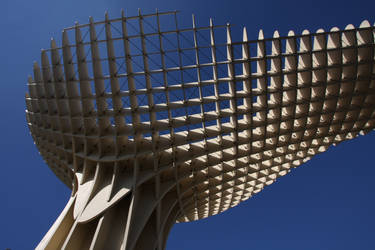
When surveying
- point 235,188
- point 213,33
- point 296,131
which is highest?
point 213,33

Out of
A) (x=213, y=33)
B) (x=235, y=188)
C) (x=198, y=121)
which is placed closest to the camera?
(x=213, y=33)

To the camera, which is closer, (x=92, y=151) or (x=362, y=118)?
(x=92, y=151)

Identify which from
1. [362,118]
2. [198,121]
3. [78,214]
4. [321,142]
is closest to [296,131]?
[321,142]

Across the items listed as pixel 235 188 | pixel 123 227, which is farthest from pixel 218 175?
pixel 123 227

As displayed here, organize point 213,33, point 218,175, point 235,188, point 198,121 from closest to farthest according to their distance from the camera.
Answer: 1. point 213,33
2. point 198,121
3. point 218,175
4. point 235,188

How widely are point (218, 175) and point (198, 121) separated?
7028mm

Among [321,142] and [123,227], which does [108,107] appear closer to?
[123,227]

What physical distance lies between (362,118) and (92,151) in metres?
24.2

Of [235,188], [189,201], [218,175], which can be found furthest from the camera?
[235,188]

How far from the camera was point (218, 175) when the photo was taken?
2600 centimetres

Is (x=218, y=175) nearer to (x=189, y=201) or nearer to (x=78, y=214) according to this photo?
(x=189, y=201)

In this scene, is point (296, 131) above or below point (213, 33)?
below

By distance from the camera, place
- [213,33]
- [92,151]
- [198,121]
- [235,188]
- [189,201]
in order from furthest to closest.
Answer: [235,188], [189,201], [92,151], [198,121], [213,33]

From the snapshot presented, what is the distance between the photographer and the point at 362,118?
26.3 metres
